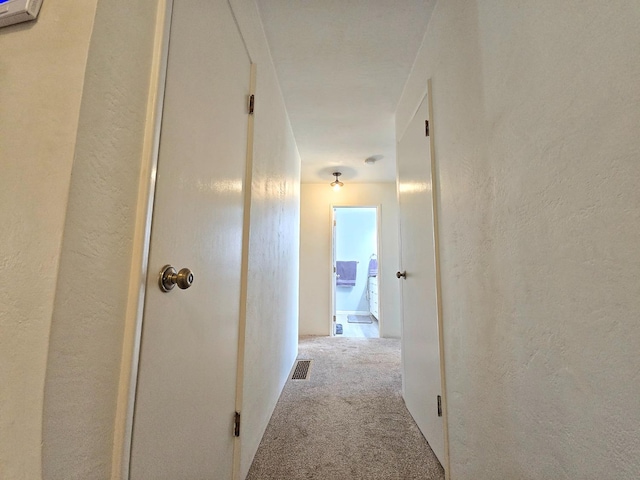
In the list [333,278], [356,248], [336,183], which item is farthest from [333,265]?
[356,248]

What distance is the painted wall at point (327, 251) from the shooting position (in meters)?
4.12

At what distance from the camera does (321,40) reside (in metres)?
1.70

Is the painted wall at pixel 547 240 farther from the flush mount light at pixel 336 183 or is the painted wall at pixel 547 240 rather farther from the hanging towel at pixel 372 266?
the hanging towel at pixel 372 266

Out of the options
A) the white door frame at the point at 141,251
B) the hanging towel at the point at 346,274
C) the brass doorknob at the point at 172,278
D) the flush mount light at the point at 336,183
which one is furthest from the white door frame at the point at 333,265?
the white door frame at the point at 141,251

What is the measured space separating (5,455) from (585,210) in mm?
1086

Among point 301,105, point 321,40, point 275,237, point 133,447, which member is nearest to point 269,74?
point 321,40

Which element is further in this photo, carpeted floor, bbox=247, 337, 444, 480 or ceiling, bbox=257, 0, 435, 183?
ceiling, bbox=257, 0, 435, 183

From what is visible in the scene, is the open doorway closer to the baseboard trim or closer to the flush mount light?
the baseboard trim

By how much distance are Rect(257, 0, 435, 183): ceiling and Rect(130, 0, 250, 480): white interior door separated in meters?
0.61

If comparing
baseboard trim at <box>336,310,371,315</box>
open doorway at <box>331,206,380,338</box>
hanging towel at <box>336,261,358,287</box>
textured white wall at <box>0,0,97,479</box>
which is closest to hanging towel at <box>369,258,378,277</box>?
open doorway at <box>331,206,380,338</box>

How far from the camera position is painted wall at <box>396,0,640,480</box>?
528 mm

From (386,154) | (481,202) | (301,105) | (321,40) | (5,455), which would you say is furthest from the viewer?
(386,154)

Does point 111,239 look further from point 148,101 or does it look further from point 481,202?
point 481,202

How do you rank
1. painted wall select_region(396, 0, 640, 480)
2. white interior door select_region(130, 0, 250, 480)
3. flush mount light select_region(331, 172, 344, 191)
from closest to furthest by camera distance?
painted wall select_region(396, 0, 640, 480), white interior door select_region(130, 0, 250, 480), flush mount light select_region(331, 172, 344, 191)
